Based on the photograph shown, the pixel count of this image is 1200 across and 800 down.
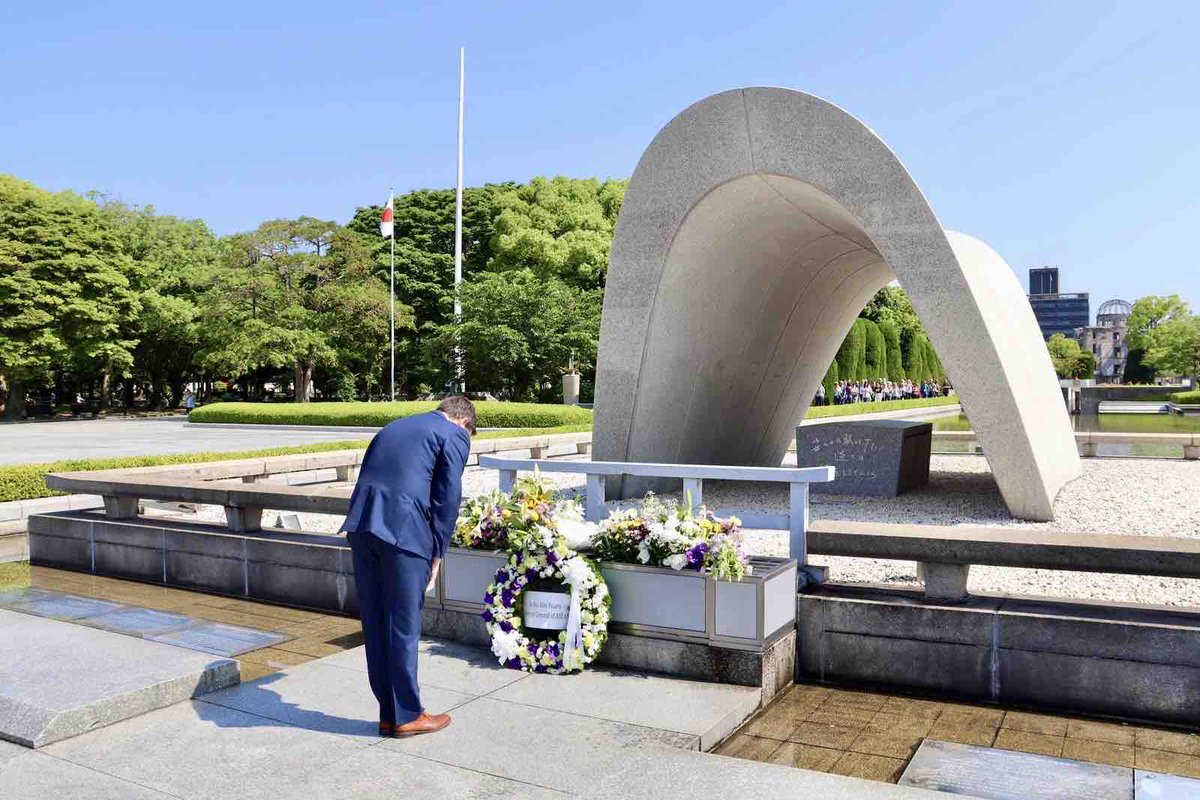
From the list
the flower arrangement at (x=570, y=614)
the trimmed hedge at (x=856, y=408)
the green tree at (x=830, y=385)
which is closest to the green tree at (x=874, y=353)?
the trimmed hedge at (x=856, y=408)

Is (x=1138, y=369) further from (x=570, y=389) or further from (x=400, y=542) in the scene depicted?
(x=400, y=542)

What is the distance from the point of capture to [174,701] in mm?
5094

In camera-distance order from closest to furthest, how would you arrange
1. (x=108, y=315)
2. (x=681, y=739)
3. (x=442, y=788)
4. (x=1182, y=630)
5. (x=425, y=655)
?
(x=442, y=788), (x=681, y=739), (x=1182, y=630), (x=425, y=655), (x=108, y=315)

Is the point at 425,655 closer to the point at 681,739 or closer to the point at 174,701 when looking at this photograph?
the point at 174,701

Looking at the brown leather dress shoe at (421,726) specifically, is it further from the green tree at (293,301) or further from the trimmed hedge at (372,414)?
the green tree at (293,301)

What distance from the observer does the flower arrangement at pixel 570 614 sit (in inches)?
216

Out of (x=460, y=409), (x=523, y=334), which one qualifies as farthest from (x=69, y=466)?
(x=523, y=334)

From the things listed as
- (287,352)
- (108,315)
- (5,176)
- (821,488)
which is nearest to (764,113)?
(821,488)

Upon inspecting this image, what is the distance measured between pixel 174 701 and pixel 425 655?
58.6 inches

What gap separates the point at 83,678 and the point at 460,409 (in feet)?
8.39

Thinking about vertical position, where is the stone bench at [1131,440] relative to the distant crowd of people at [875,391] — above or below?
below

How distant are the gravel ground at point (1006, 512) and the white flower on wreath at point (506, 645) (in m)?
2.58

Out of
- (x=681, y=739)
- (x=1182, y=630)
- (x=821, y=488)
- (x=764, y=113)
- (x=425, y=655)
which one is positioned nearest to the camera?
(x=681, y=739)

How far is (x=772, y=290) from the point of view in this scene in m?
13.7
